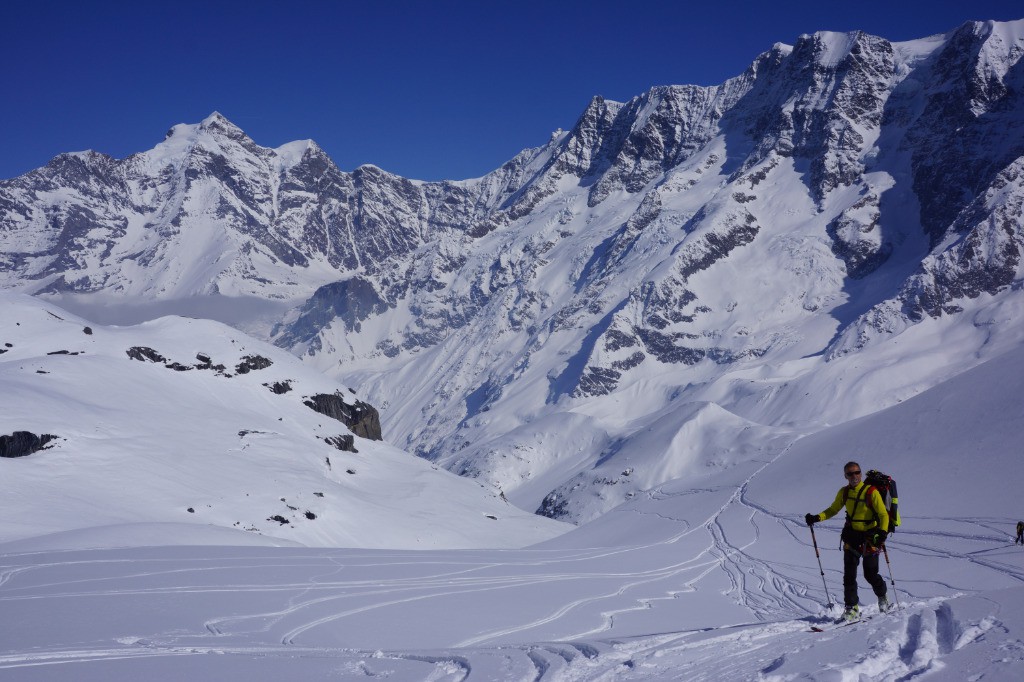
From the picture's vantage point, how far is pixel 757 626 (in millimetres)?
13039

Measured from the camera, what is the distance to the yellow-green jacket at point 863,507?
42.8 feet

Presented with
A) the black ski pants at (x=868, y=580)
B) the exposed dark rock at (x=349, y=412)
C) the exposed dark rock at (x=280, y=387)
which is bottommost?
the black ski pants at (x=868, y=580)

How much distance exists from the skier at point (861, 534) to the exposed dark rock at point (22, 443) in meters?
54.1

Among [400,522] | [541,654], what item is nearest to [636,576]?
[541,654]

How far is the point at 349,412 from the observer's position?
9500 centimetres

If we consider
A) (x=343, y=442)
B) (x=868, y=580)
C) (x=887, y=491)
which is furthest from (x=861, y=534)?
(x=343, y=442)

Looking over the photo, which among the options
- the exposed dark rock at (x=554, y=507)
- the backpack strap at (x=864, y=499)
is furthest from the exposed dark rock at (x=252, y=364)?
the backpack strap at (x=864, y=499)

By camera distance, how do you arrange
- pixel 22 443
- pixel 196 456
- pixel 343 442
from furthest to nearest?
pixel 343 442
pixel 196 456
pixel 22 443

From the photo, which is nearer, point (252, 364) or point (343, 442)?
point (343, 442)

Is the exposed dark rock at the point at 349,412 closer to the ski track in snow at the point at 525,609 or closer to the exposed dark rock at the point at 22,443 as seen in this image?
the exposed dark rock at the point at 22,443

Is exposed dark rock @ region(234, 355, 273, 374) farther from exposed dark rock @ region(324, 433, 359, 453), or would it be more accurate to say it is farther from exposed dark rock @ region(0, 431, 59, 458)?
exposed dark rock @ region(0, 431, 59, 458)

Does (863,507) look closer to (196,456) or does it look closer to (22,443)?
(22,443)

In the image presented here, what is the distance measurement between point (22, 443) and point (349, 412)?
145 ft

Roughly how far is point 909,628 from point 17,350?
81.2m
